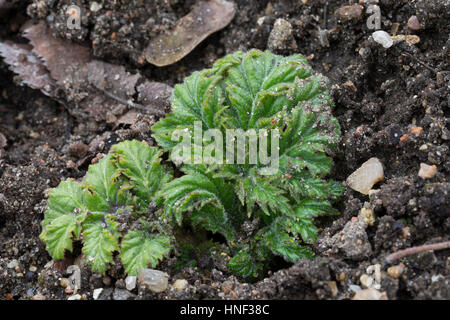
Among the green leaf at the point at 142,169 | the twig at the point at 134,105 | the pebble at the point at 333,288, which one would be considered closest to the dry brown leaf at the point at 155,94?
the twig at the point at 134,105

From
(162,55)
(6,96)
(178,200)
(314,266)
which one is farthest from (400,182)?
(6,96)

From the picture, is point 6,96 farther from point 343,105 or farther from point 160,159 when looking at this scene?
point 343,105

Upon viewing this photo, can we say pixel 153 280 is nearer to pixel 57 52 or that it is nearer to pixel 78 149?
pixel 78 149

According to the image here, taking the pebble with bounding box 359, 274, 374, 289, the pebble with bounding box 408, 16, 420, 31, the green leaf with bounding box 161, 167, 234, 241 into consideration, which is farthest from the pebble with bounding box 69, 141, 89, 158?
the pebble with bounding box 408, 16, 420, 31

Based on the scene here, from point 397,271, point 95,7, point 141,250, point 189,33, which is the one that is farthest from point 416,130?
point 95,7

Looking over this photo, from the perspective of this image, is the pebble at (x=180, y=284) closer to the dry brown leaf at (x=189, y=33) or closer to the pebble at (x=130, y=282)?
the pebble at (x=130, y=282)
